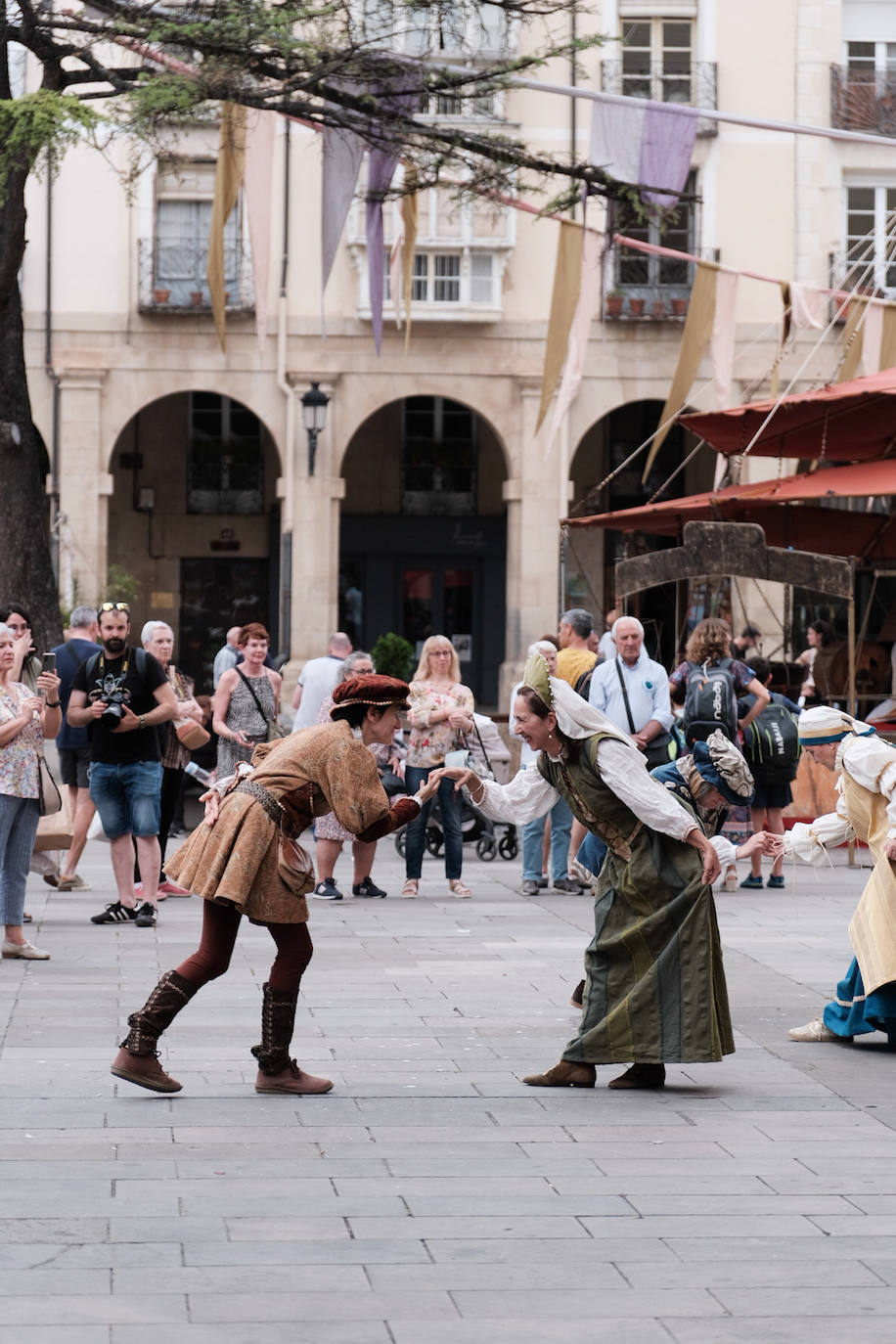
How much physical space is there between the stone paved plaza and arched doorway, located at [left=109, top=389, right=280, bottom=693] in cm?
2431

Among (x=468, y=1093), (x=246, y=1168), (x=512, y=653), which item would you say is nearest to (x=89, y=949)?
(x=468, y=1093)

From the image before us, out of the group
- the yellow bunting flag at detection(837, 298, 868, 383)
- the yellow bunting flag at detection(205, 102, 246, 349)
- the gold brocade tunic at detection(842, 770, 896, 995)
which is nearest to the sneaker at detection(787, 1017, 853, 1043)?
the gold brocade tunic at detection(842, 770, 896, 995)

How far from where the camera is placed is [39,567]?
1884 centimetres

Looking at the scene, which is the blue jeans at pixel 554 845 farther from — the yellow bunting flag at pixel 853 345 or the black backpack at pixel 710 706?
the yellow bunting flag at pixel 853 345

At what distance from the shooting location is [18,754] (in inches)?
398

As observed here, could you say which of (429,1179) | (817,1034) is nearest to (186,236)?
(817,1034)

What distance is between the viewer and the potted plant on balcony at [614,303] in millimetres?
30344

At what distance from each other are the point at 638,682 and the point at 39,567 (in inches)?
303

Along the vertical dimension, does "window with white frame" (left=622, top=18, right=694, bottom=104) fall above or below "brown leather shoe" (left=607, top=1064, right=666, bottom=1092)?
above

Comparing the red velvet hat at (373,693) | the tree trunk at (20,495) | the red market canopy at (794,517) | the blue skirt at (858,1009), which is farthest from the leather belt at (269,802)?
the tree trunk at (20,495)

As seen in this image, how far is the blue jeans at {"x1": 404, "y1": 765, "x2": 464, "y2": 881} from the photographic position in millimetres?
13492

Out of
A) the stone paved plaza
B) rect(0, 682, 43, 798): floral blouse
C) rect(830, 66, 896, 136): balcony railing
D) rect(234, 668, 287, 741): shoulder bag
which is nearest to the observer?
the stone paved plaza

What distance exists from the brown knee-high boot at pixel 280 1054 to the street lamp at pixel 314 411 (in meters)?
22.9

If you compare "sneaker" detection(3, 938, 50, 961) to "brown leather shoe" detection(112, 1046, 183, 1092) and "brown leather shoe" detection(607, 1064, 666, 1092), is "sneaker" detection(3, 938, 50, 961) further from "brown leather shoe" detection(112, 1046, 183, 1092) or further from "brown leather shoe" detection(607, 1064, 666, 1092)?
"brown leather shoe" detection(607, 1064, 666, 1092)
